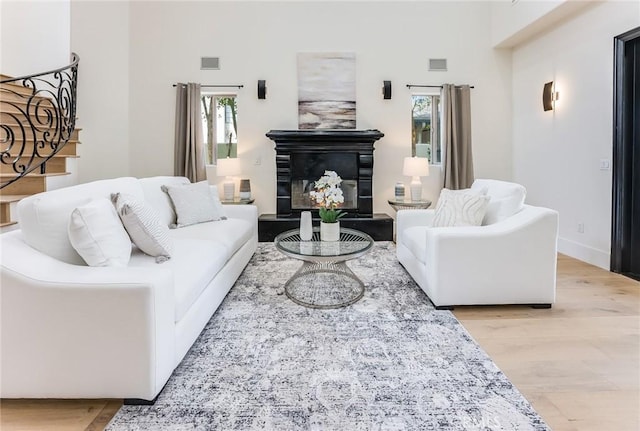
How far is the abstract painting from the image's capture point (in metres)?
5.94

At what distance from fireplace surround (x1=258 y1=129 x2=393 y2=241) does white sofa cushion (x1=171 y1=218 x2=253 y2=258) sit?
5.27ft

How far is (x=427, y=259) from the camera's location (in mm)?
3084

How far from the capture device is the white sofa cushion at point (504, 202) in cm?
319

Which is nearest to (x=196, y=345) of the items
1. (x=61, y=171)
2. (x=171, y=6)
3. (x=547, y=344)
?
(x=547, y=344)

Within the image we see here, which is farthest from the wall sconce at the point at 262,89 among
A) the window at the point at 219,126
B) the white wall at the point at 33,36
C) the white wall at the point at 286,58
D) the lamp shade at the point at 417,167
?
the white wall at the point at 33,36

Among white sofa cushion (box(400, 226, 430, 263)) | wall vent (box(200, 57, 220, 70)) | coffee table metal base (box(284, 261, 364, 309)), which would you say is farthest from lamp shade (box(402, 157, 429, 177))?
wall vent (box(200, 57, 220, 70))

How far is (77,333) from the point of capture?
5.74ft

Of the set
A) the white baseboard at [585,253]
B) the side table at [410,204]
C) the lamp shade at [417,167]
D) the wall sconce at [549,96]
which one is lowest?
the white baseboard at [585,253]

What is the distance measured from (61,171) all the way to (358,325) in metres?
3.62

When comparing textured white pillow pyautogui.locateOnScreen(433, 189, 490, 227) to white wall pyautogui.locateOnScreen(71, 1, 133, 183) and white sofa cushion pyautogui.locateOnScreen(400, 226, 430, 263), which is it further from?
white wall pyautogui.locateOnScreen(71, 1, 133, 183)

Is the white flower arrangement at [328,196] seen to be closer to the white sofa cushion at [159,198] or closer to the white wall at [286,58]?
the white sofa cushion at [159,198]

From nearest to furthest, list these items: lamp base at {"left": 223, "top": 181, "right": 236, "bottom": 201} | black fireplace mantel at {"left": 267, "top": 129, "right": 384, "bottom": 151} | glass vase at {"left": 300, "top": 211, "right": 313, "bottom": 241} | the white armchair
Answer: the white armchair < glass vase at {"left": 300, "top": 211, "right": 313, "bottom": 241} < black fireplace mantel at {"left": 267, "top": 129, "right": 384, "bottom": 151} < lamp base at {"left": 223, "top": 181, "right": 236, "bottom": 201}

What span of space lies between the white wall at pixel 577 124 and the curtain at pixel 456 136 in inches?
30.9

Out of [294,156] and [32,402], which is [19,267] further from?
[294,156]
